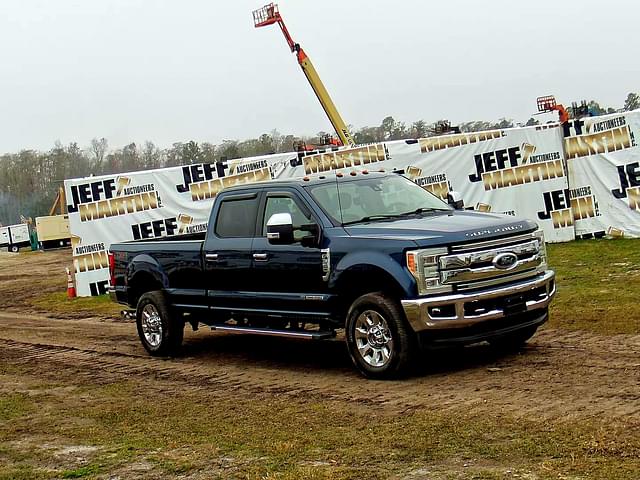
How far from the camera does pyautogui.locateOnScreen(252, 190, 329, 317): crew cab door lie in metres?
9.25

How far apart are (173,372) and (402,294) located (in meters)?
3.37

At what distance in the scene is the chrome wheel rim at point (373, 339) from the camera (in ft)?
28.3

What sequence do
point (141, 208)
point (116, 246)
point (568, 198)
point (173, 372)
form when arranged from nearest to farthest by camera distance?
1. point (173, 372)
2. point (116, 246)
3. point (568, 198)
4. point (141, 208)

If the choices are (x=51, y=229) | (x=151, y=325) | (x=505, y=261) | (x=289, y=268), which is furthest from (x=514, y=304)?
(x=51, y=229)

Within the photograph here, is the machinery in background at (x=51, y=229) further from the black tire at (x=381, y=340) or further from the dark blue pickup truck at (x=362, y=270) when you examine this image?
the black tire at (x=381, y=340)

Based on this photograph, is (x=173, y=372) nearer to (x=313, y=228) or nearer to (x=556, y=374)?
(x=313, y=228)

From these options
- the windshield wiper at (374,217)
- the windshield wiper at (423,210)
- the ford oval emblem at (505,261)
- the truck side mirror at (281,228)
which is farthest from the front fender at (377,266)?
the windshield wiper at (423,210)

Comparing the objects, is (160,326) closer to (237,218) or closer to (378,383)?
(237,218)

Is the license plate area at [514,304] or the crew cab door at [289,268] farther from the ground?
the crew cab door at [289,268]

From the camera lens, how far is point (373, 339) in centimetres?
874

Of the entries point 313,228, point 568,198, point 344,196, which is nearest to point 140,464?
point 313,228

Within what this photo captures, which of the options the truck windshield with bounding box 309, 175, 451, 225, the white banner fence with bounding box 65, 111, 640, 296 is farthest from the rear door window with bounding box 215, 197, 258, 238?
the white banner fence with bounding box 65, 111, 640, 296

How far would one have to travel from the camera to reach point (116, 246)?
12461 mm

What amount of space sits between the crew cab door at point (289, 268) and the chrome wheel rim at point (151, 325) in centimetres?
217
